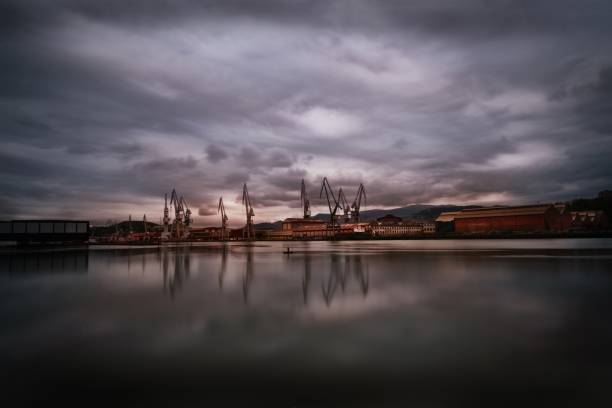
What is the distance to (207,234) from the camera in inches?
7146

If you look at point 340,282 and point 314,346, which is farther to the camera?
point 340,282

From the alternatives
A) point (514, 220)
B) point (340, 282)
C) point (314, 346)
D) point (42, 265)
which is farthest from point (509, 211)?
point (314, 346)

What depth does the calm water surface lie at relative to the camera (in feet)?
17.9

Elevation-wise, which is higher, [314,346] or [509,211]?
[509,211]

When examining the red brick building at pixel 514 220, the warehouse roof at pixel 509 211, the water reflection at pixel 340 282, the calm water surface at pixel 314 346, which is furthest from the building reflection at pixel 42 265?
the warehouse roof at pixel 509 211

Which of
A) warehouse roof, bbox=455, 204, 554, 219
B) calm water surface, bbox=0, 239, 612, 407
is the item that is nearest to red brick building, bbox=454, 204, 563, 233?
warehouse roof, bbox=455, 204, 554, 219

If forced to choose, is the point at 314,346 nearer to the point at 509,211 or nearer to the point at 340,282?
the point at 340,282

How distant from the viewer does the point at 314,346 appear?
764cm

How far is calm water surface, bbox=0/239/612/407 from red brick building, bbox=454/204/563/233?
112 meters

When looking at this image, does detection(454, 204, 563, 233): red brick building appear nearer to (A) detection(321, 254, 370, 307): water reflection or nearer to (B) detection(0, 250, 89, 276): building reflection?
(A) detection(321, 254, 370, 307): water reflection

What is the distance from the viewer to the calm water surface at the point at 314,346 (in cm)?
545

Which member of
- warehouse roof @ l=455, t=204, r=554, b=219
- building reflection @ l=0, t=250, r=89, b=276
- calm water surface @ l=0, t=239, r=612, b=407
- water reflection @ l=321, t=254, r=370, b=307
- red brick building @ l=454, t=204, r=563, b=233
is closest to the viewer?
calm water surface @ l=0, t=239, r=612, b=407

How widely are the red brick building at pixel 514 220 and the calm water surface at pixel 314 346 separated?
367 feet

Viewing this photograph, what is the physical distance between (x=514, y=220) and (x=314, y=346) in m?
126
